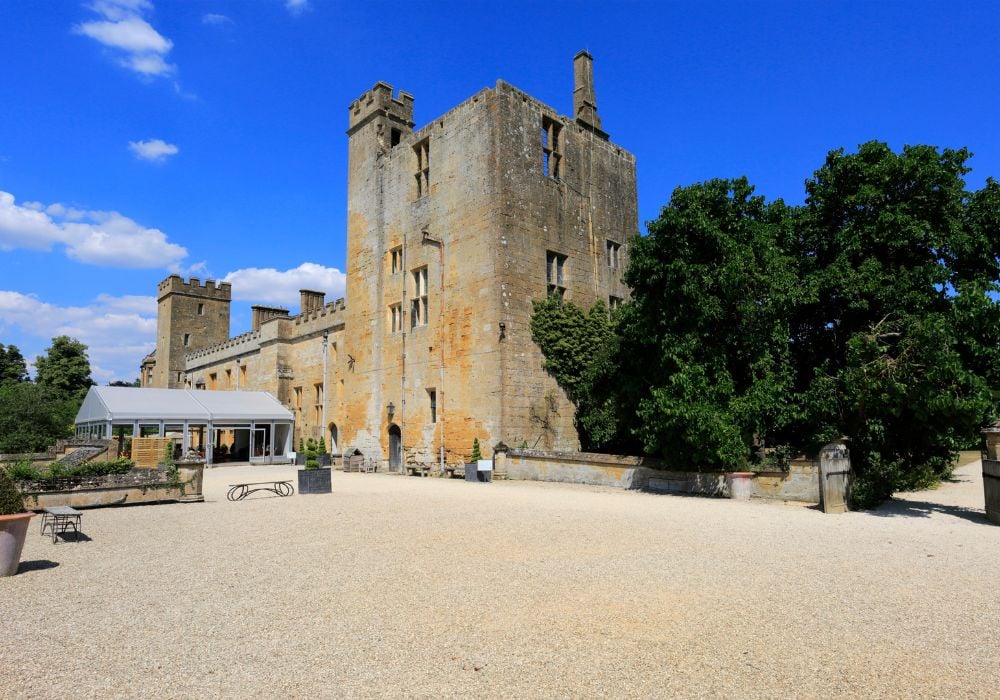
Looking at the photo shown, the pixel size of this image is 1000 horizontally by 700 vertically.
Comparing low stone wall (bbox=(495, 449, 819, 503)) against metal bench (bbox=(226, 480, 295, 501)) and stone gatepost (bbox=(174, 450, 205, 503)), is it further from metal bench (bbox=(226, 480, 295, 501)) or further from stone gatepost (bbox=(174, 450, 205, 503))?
stone gatepost (bbox=(174, 450, 205, 503))

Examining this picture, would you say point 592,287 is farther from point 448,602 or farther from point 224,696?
point 224,696

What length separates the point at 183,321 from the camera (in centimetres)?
4738

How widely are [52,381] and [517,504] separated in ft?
148

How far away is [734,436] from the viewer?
1288 cm

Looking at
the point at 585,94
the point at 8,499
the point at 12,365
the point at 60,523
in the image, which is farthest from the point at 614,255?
the point at 12,365

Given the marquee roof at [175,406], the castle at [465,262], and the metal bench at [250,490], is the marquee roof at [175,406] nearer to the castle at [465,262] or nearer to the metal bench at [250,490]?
the castle at [465,262]

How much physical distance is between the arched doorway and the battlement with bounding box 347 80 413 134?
43.2ft

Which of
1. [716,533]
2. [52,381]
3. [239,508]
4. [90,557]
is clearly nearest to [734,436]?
[716,533]

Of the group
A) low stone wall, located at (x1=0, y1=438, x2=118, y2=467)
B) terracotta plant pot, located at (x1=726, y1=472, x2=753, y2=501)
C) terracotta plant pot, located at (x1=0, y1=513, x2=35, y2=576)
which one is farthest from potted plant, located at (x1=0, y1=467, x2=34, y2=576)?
terracotta plant pot, located at (x1=726, y1=472, x2=753, y2=501)

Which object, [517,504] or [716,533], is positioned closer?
[716,533]

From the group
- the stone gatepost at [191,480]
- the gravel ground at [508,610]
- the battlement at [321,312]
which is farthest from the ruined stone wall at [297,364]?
the gravel ground at [508,610]

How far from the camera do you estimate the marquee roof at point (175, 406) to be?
26.2 m

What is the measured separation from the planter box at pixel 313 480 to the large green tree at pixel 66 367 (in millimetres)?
37862

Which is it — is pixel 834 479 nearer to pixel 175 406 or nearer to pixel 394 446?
pixel 394 446
